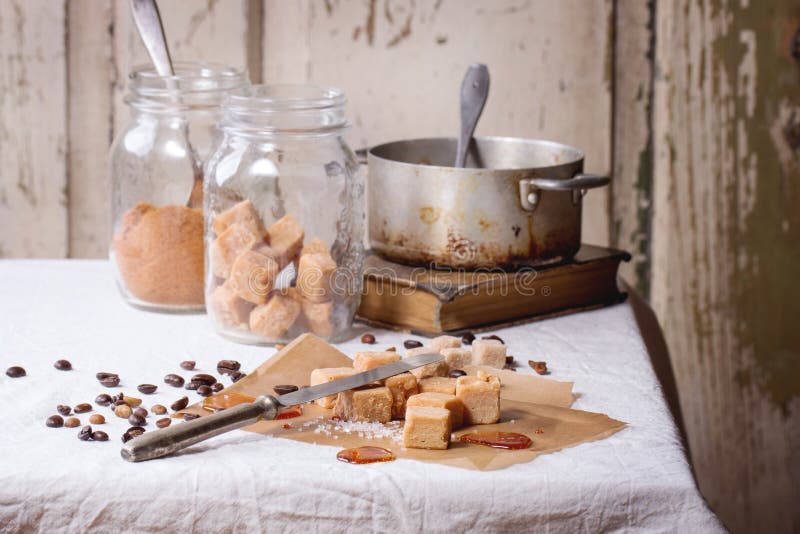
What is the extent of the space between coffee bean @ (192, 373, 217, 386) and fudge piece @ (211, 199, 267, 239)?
0.81 feet

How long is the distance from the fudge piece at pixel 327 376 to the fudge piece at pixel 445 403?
0.31 ft

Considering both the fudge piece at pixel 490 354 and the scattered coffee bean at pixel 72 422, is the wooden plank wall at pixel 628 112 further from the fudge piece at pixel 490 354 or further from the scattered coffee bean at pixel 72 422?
the scattered coffee bean at pixel 72 422

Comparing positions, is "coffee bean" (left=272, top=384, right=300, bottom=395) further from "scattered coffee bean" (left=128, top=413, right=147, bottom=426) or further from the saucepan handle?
the saucepan handle

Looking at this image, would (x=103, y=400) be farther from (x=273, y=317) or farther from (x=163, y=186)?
(x=163, y=186)

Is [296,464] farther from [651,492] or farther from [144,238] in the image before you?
[144,238]

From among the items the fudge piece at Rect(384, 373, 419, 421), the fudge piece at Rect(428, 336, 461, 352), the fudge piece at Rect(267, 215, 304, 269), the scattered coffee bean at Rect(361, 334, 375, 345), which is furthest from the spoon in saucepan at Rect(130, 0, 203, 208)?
the fudge piece at Rect(384, 373, 419, 421)

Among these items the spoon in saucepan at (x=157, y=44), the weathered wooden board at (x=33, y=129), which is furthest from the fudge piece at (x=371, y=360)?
the weathered wooden board at (x=33, y=129)

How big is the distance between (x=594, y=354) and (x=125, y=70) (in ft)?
4.33

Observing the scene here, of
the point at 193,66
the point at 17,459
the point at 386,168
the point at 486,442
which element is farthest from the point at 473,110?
the point at 17,459

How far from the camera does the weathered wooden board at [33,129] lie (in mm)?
2246

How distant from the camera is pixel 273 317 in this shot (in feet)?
4.72

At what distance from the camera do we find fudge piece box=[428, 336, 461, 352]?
4.55ft

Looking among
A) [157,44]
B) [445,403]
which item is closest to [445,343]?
[445,403]

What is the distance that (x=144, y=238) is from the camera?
1596mm
